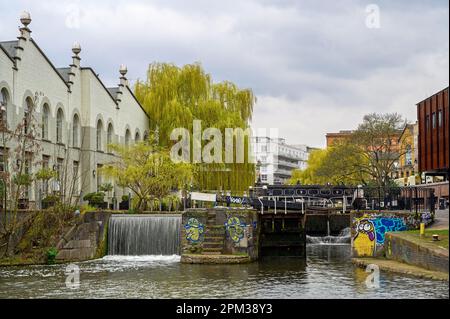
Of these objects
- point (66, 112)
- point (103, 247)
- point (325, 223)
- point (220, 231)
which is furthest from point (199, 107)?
point (220, 231)

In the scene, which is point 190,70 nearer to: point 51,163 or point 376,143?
point 51,163

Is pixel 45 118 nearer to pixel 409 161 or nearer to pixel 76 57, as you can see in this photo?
pixel 76 57

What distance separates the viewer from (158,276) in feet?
91.8

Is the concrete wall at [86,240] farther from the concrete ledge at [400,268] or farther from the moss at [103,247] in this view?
the concrete ledge at [400,268]

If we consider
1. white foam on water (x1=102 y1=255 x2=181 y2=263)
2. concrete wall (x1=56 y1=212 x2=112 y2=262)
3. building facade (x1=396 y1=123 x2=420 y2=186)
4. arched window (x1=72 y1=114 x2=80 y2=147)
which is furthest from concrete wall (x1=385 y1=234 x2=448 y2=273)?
building facade (x1=396 y1=123 x2=420 y2=186)

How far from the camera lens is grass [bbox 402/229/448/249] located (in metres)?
27.2

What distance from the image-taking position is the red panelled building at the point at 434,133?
33406mm

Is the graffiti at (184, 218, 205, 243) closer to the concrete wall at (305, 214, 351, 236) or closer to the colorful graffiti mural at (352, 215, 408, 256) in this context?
the colorful graffiti mural at (352, 215, 408, 256)

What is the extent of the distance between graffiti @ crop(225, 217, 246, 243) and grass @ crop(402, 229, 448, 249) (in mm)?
7895

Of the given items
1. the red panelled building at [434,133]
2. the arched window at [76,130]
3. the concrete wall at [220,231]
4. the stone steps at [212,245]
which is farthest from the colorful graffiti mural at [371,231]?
the arched window at [76,130]

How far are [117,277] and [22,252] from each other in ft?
27.8

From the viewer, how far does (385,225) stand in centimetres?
3369

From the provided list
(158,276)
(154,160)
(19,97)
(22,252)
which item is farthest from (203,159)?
(158,276)

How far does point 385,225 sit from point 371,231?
2.68 ft
